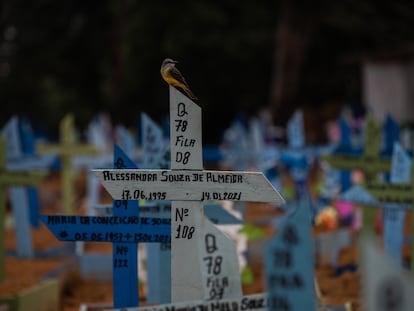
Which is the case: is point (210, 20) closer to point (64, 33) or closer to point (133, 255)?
point (64, 33)

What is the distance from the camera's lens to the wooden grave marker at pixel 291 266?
3746 mm

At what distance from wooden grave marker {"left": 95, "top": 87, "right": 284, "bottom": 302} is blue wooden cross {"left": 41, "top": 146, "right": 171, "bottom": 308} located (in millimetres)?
461

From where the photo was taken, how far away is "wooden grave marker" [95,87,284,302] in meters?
4.86

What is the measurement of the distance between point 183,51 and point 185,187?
19598mm

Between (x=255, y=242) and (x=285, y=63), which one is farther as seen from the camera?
(x=285, y=63)

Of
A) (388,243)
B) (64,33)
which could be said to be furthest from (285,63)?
(388,243)

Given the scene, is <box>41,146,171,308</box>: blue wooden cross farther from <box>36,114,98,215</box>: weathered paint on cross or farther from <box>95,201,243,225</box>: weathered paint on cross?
<box>36,114,98,215</box>: weathered paint on cross

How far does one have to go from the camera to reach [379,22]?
68.2ft

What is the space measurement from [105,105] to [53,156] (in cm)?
1585

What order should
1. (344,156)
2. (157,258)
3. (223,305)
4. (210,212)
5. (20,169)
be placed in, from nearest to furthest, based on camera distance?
(223,305), (210,212), (157,258), (344,156), (20,169)

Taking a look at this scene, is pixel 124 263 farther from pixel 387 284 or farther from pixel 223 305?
pixel 387 284

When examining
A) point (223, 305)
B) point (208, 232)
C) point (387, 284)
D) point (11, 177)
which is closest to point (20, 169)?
point (11, 177)

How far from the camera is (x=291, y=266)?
378 cm

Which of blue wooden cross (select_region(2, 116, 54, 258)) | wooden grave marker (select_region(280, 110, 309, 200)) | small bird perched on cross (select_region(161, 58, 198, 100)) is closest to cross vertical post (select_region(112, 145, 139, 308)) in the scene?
small bird perched on cross (select_region(161, 58, 198, 100))
